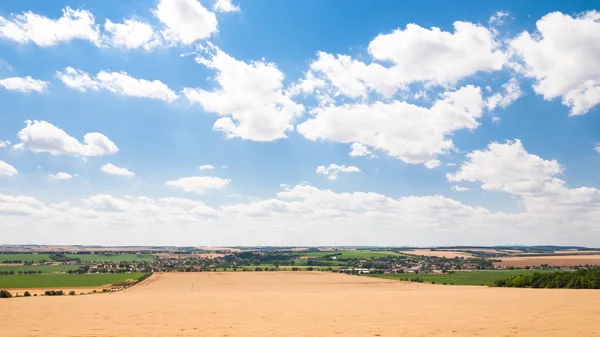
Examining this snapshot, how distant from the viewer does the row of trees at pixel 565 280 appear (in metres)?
70.4

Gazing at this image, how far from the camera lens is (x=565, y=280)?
7481 cm

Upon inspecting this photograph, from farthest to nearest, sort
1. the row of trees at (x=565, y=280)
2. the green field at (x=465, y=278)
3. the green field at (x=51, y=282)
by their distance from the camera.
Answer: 1. the green field at (x=465, y=278)
2. the green field at (x=51, y=282)
3. the row of trees at (x=565, y=280)

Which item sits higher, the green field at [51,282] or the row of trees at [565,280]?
the row of trees at [565,280]

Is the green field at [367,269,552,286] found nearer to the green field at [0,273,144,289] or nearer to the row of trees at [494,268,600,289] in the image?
the row of trees at [494,268,600,289]

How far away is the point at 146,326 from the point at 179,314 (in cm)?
719

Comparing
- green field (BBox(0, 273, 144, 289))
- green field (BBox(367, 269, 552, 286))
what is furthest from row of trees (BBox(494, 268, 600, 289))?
green field (BBox(0, 273, 144, 289))

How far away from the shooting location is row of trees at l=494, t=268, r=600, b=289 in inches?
2773

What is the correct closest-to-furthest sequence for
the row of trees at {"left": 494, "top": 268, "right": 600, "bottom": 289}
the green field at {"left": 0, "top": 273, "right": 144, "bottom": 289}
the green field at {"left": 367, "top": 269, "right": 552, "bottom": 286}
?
the row of trees at {"left": 494, "top": 268, "right": 600, "bottom": 289}, the green field at {"left": 0, "top": 273, "right": 144, "bottom": 289}, the green field at {"left": 367, "top": 269, "right": 552, "bottom": 286}

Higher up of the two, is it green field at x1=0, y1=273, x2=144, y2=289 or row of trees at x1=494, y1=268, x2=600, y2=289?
row of trees at x1=494, y1=268, x2=600, y2=289

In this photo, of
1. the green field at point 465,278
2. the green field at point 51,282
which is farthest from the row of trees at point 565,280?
the green field at point 51,282

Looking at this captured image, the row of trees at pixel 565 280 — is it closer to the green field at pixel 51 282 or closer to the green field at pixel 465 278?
the green field at pixel 465 278

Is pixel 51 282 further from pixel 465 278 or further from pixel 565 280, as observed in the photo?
pixel 565 280

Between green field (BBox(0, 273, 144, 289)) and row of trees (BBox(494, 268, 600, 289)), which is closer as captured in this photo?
row of trees (BBox(494, 268, 600, 289))

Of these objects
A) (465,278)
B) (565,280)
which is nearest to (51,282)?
(465,278)
